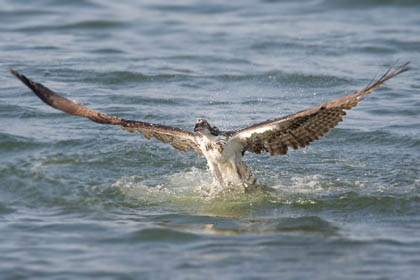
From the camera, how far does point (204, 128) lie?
28.5 feet

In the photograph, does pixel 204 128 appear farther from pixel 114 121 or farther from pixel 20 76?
pixel 20 76

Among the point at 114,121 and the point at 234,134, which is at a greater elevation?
the point at 114,121

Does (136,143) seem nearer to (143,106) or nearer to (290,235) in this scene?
(143,106)

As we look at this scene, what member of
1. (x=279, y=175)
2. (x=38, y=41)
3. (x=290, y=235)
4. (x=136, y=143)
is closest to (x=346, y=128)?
(x=279, y=175)

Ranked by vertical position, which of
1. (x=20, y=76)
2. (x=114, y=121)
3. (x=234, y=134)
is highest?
(x=20, y=76)

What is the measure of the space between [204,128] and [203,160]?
202 cm

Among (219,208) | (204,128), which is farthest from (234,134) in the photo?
(219,208)

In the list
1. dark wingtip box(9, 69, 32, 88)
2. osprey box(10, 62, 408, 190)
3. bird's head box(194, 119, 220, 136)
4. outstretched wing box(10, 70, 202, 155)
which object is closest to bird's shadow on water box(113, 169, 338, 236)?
osprey box(10, 62, 408, 190)

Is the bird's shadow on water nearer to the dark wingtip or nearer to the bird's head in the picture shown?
the bird's head

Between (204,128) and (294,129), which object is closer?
(294,129)

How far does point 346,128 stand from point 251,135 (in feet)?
11.3

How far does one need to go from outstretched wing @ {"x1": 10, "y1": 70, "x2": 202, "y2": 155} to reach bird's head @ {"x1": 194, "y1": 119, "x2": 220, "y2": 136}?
0.36m

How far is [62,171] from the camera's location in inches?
385

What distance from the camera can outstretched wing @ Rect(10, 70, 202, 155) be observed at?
8.51m
